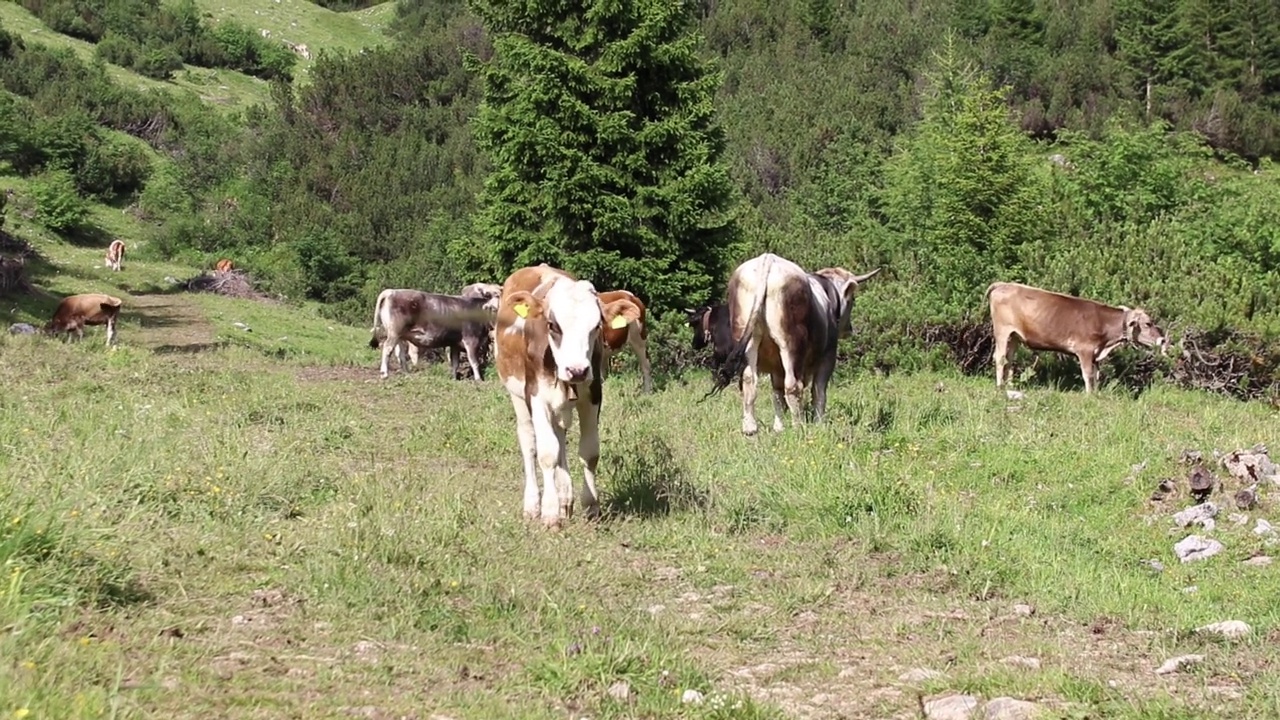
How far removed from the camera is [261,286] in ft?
123

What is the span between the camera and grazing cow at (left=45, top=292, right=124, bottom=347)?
845 inches

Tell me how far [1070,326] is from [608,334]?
441 inches

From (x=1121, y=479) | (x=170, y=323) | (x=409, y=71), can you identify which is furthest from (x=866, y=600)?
(x=409, y=71)

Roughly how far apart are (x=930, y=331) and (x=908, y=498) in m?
11.8

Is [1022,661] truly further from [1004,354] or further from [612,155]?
[612,155]

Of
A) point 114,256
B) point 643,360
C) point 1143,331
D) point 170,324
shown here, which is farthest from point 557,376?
point 114,256

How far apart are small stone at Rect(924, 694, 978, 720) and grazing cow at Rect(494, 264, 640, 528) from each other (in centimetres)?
331

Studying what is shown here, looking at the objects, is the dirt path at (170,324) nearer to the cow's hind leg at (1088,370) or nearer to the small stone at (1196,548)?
the cow's hind leg at (1088,370)

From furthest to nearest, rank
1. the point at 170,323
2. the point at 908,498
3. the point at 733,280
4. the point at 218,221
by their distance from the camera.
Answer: the point at 218,221 < the point at 170,323 < the point at 733,280 < the point at 908,498

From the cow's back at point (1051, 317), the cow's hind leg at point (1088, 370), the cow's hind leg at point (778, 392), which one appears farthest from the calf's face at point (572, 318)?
the cow's hind leg at point (1088, 370)

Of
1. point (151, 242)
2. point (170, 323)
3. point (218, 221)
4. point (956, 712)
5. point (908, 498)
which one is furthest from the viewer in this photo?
point (218, 221)

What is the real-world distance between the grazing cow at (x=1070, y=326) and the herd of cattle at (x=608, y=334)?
16mm

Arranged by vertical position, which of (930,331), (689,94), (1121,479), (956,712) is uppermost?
(689,94)

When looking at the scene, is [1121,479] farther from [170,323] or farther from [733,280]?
[170,323]
